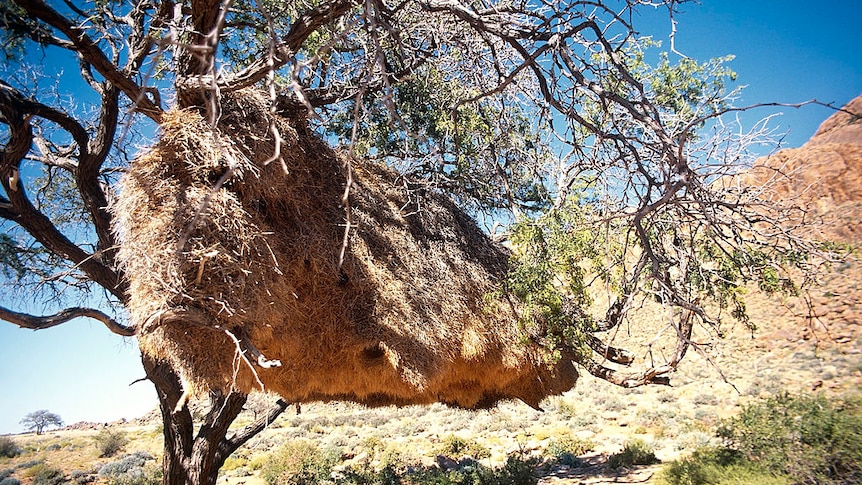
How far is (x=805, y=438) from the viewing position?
861 centimetres

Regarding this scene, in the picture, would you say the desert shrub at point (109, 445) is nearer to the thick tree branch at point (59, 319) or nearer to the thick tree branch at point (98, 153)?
the thick tree branch at point (59, 319)

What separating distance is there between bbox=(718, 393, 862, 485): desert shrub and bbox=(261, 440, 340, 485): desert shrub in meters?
10.5

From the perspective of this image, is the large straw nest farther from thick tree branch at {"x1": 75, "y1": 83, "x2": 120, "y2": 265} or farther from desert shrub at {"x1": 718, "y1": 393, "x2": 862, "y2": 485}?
desert shrub at {"x1": 718, "y1": 393, "x2": 862, "y2": 485}

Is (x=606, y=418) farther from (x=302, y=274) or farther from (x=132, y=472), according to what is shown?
(x=302, y=274)

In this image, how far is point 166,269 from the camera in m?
3.46

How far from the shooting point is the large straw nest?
3.62 meters

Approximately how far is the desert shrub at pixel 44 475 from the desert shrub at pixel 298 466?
23.3ft

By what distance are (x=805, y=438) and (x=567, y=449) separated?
765 centimetres

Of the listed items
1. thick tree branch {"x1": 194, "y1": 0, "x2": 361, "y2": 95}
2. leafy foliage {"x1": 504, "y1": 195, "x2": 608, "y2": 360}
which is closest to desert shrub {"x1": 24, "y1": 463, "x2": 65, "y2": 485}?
leafy foliage {"x1": 504, "y1": 195, "x2": 608, "y2": 360}

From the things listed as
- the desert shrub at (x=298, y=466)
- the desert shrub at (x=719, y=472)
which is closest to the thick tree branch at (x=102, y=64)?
the desert shrub at (x=719, y=472)

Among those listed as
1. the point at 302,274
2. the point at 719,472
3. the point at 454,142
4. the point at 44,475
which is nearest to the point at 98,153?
the point at 302,274

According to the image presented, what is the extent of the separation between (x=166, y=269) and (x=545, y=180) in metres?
6.24

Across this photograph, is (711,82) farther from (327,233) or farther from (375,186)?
(327,233)

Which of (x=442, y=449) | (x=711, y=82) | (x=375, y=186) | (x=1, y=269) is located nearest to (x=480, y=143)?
(x=375, y=186)
